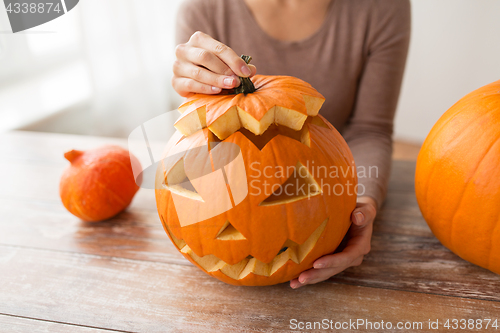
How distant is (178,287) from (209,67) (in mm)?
403

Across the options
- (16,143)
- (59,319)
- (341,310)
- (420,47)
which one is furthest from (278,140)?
(420,47)

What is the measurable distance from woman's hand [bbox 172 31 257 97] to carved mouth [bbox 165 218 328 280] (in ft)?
0.93

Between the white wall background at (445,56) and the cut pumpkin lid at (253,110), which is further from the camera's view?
the white wall background at (445,56)

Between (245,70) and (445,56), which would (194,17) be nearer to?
(245,70)

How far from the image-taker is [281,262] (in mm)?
576

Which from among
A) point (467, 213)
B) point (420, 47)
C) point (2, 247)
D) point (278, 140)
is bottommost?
point (420, 47)

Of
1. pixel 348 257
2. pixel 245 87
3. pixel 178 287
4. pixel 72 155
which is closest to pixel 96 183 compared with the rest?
pixel 72 155

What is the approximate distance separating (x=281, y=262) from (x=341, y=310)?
0.13 metres

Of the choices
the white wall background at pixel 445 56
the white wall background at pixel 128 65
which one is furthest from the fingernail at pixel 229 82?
the white wall background at pixel 445 56

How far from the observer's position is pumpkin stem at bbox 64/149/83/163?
2.59 ft

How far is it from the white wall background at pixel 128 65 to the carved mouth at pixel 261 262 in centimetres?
167

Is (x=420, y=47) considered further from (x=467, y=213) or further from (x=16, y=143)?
(x=16, y=143)

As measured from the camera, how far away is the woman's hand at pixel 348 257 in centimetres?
59

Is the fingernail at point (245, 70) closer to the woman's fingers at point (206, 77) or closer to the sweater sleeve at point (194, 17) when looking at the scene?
the woman's fingers at point (206, 77)
